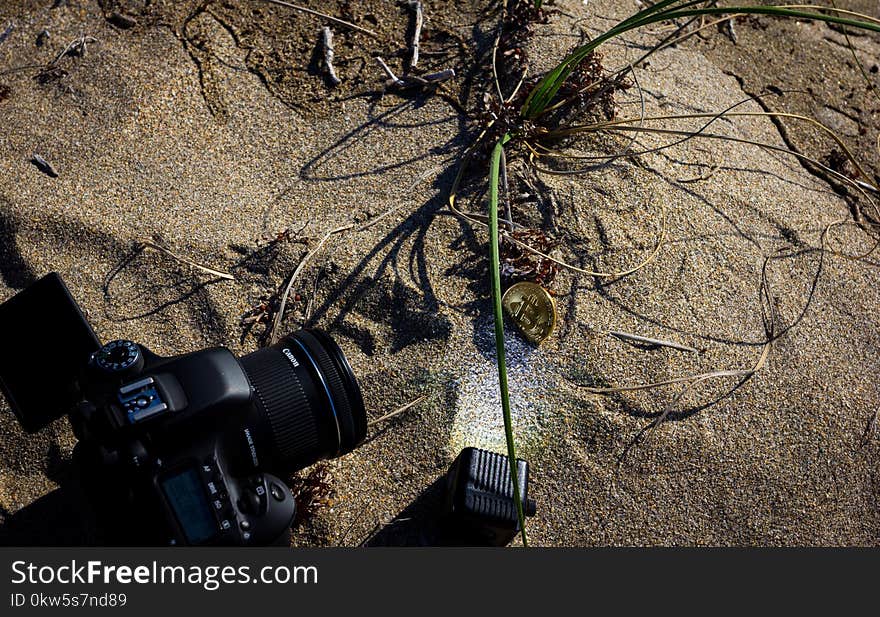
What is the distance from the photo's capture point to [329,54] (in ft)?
9.09

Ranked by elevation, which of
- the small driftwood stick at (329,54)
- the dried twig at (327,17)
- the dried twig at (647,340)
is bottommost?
the dried twig at (647,340)

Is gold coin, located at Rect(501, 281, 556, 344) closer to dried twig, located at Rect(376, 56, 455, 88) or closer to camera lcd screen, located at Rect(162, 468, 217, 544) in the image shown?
dried twig, located at Rect(376, 56, 455, 88)

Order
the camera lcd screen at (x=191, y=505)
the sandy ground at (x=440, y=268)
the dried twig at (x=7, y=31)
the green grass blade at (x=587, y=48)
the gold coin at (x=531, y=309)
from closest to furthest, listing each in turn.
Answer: the camera lcd screen at (x=191, y=505) < the green grass blade at (x=587, y=48) < the sandy ground at (x=440, y=268) < the gold coin at (x=531, y=309) < the dried twig at (x=7, y=31)

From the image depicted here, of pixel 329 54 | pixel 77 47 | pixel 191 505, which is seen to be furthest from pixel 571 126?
pixel 77 47

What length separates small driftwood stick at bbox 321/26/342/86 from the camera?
273 cm

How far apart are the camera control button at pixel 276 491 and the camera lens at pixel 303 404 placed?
91 millimetres

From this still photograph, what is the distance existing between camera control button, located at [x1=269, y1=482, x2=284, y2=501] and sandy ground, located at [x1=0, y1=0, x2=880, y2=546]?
40cm

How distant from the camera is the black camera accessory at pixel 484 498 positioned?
1838mm

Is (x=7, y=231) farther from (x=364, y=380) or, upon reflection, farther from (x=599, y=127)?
(x=599, y=127)

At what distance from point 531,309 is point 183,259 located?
3.78 ft

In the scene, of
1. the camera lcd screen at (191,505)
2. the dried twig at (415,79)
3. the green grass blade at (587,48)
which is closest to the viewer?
the camera lcd screen at (191,505)

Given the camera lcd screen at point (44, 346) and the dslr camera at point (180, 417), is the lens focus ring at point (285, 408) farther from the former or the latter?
the camera lcd screen at point (44, 346)

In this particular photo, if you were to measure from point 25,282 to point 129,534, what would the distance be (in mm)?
1119

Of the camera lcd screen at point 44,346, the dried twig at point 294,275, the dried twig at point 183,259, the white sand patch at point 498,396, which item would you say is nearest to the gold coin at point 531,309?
the white sand patch at point 498,396
